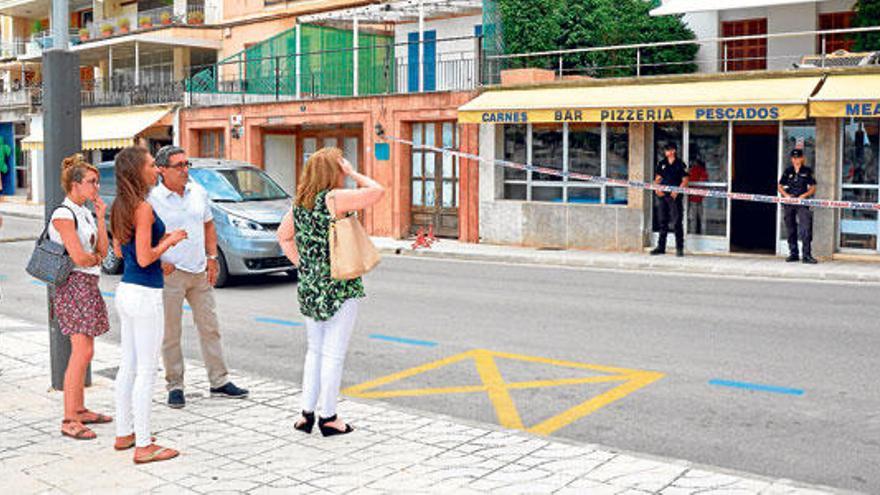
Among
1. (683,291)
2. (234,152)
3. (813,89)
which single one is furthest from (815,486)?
(234,152)

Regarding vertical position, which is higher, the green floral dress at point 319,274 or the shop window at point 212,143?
the shop window at point 212,143

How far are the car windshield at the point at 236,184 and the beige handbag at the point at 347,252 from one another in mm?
9858

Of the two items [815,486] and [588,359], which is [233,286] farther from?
[815,486]

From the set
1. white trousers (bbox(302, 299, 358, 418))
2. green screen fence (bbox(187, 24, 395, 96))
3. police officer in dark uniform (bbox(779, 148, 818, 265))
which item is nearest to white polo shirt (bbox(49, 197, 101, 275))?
white trousers (bbox(302, 299, 358, 418))

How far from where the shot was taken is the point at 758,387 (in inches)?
332

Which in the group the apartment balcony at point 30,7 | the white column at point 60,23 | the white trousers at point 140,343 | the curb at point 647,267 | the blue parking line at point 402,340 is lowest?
the blue parking line at point 402,340

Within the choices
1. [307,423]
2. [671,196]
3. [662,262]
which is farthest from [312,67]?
[307,423]

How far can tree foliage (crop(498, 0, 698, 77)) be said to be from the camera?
24656 mm

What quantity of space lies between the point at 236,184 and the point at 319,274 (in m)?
10.4

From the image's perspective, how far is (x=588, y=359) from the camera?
9.70 meters

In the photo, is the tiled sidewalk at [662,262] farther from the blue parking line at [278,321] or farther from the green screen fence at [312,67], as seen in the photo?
the blue parking line at [278,321]

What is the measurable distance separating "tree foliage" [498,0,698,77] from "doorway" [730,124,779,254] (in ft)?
15.9

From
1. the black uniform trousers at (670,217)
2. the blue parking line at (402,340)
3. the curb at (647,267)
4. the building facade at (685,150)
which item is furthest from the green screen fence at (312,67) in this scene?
the blue parking line at (402,340)

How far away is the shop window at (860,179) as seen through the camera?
18375 mm
